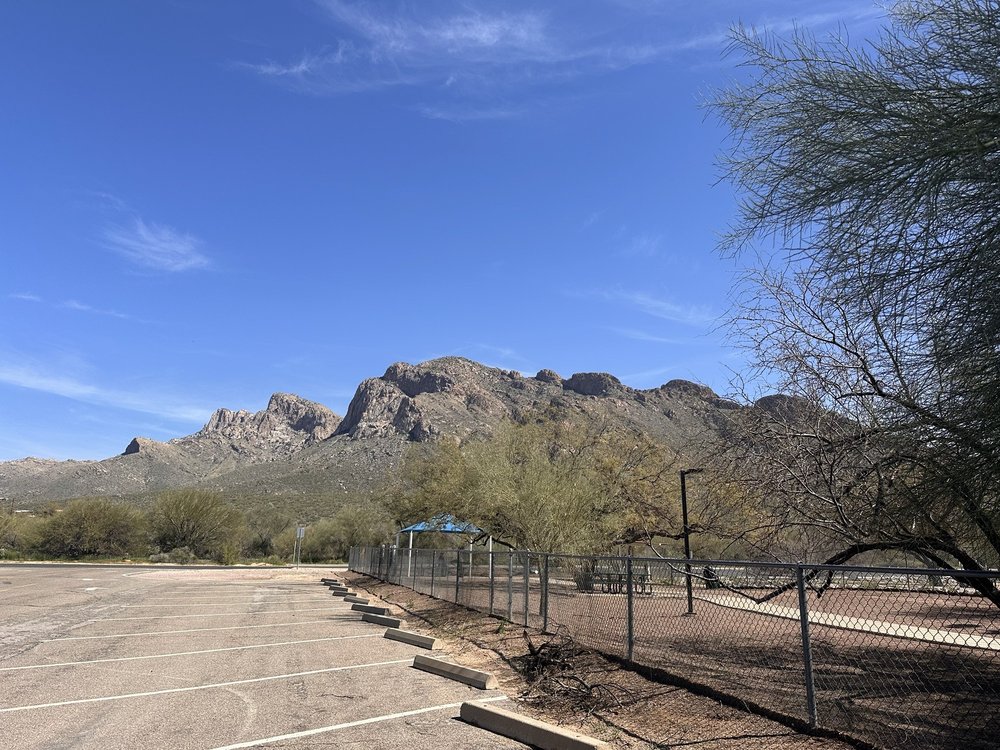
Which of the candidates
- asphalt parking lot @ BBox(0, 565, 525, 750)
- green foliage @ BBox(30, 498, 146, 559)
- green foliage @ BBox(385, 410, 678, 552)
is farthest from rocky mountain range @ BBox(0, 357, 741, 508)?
asphalt parking lot @ BBox(0, 565, 525, 750)

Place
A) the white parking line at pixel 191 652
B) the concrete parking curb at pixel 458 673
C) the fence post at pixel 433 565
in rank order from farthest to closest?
the fence post at pixel 433 565
the white parking line at pixel 191 652
the concrete parking curb at pixel 458 673

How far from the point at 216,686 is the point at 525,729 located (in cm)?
441

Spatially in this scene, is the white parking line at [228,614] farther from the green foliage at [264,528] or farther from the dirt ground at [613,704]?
the green foliage at [264,528]

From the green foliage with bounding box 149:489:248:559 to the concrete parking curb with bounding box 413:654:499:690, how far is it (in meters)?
54.3

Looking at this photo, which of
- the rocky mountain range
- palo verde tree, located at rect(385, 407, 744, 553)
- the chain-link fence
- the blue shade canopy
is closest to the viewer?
the chain-link fence

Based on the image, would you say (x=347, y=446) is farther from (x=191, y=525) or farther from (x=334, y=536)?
(x=191, y=525)

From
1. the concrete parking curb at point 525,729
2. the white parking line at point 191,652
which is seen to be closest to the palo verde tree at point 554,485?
the white parking line at point 191,652

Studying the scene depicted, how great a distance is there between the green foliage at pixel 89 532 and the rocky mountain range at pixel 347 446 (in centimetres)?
1970

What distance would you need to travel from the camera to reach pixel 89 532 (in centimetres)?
5434

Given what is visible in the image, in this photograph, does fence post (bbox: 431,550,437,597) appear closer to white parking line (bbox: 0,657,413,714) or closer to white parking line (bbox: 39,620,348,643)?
white parking line (bbox: 39,620,348,643)

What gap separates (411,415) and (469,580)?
311ft

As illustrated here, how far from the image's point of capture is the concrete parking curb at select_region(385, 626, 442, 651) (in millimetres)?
12195

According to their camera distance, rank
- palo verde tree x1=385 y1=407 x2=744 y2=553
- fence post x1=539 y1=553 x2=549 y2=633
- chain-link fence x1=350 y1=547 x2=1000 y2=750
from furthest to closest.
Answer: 1. palo verde tree x1=385 y1=407 x2=744 y2=553
2. fence post x1=539 y1=553 x2=549 y2=633
3. chain-link fence x1=350 y1=547 x2=1000 y2=750

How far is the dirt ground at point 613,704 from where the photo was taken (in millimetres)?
5980
